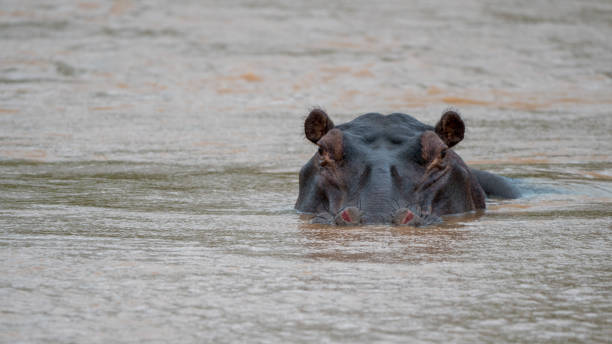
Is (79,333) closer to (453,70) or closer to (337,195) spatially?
(337,195)

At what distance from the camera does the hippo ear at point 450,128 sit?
22.5 feet

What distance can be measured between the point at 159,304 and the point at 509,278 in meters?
1.54

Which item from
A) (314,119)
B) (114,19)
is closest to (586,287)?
(314,119)

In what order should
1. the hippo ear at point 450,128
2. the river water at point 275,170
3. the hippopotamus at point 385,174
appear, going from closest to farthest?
the river water at point 275,170 < the hippopotamus at point 385,174 < the hippo ear at point 450,128

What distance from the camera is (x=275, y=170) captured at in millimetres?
10016

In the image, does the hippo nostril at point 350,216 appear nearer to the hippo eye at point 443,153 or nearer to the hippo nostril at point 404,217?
the hippo nostril at point 404,217

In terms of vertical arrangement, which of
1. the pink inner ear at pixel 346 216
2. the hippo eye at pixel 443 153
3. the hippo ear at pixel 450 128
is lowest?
the pink inner ear at pixel 346 216

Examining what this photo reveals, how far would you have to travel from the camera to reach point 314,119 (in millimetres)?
6965

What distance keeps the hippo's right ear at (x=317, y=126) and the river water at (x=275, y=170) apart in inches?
23.9

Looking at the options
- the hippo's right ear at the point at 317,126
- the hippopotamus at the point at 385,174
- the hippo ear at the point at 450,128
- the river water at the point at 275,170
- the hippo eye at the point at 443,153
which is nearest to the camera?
the river water at the point at 275,170

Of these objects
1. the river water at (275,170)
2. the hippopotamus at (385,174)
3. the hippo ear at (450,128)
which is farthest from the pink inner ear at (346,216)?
the hippo ear at (450,128)

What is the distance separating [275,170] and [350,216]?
4.23 metres

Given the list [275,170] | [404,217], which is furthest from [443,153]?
[275,170]

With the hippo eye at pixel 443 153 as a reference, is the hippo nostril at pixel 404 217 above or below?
below
